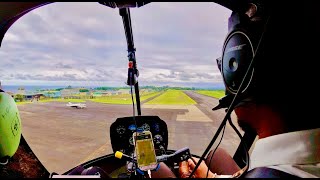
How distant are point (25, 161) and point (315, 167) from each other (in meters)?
1.92

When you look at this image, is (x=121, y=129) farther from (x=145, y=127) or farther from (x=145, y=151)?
(x=145, y=151)

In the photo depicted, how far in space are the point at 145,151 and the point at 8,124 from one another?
689mm

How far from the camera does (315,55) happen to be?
1.95 feet

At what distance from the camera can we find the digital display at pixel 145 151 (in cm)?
141

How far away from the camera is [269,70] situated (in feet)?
1.99

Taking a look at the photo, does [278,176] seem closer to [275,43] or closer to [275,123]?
[275,123]

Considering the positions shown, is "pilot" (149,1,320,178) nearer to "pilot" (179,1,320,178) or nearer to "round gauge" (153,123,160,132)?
"pilot" (179,1,320,178)

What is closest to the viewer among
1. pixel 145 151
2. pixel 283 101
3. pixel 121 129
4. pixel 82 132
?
pixel 283 101

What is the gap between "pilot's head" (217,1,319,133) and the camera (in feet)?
1.94

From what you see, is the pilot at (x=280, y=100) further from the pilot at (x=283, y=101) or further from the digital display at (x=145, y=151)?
the digital display at (x=145, y=151)

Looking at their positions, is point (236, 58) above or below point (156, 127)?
above

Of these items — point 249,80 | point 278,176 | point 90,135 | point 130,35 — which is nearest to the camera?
point 278,176

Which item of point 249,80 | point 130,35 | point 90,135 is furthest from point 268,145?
point 90,135

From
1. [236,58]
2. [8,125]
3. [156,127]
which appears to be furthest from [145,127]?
[236,58]
